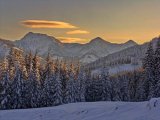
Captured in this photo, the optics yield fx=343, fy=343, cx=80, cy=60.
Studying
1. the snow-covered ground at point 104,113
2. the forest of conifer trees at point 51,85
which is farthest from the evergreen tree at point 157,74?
the snow-covered ground at point 104,113

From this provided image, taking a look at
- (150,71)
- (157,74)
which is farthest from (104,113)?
(150,71)

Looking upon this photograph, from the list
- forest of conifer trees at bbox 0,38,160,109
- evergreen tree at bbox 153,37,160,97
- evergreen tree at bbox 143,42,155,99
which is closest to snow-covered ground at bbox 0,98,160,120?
evergreen tree at bbox 153,37,160,97

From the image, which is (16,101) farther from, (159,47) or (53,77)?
(159,47)

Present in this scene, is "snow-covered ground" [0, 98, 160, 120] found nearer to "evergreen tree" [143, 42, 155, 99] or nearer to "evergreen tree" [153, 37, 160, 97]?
"evergreen tree" [153, 37, 160, 97]

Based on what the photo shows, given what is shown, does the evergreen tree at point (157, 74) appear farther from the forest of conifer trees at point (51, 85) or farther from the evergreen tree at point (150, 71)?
the evergreen tree at point (150, 71)

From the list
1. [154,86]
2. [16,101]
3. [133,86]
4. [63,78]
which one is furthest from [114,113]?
[133,86]

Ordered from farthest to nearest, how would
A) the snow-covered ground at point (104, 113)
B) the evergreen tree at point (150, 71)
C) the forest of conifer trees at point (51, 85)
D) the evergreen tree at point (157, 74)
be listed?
the forest of conifer trees at point (51, 85), the evergreen tree at point (150, 71), the evergreen tree at point (157, 74), the snow-covered ground at point (104, 113)

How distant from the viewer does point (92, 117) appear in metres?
22.1

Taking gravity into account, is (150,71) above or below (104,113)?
above

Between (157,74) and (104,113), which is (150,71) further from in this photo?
(104,113)

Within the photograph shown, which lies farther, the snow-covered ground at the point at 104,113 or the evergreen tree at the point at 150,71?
the evergreen tree at the point at 150,71

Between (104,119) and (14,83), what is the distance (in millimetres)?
47552

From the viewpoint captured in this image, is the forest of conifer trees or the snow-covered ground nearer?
the snow-covered ground

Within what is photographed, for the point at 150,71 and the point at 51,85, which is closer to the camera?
the point at 150,71
